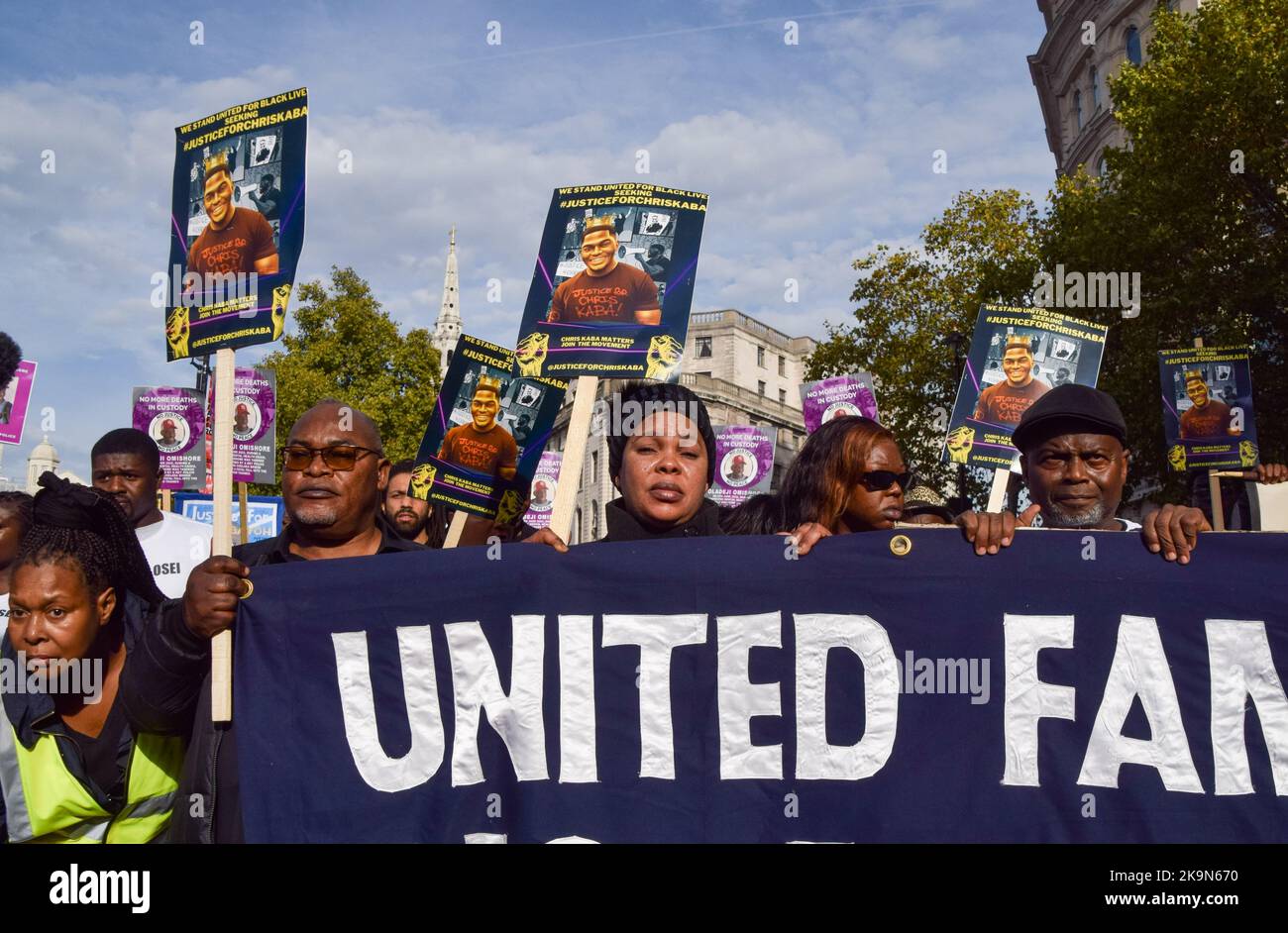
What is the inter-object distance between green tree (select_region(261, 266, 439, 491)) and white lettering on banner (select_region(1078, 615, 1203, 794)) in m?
29.9

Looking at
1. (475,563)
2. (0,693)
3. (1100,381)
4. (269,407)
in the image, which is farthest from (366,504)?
(1100,381)

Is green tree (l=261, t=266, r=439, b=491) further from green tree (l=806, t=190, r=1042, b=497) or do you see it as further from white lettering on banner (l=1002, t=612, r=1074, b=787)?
white lettering on banner (l=1002, t=612, r=1074, b=787)

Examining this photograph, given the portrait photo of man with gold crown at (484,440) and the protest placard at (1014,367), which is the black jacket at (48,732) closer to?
the portrait photo of man with gold crown at (484,440)

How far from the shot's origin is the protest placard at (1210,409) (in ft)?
29.6

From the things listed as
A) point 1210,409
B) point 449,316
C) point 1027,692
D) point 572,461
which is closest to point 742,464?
point 1210,409

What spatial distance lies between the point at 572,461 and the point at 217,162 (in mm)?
1638

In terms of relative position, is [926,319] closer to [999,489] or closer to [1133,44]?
[1133,44]

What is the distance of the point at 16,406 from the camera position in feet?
32.6

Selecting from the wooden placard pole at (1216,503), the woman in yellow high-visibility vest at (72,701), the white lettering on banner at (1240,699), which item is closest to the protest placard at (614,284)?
the woman in yellow high-visibility vest at (72,701)

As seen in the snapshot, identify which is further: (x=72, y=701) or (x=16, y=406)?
(x=16, y=406)

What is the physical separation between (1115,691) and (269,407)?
29.5 ft

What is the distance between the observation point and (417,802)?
3.45 m
